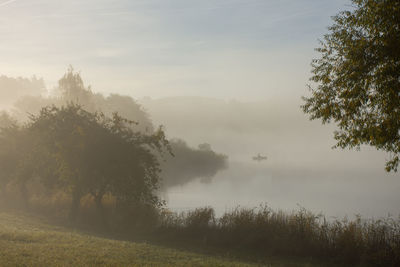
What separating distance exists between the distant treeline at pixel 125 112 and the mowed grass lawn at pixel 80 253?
1828 inches

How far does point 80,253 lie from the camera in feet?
39.9

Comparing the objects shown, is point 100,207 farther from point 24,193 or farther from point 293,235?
point 293,235

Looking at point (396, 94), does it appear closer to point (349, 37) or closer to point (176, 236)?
point (349, 37)

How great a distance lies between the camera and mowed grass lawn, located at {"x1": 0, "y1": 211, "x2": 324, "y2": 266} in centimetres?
1100

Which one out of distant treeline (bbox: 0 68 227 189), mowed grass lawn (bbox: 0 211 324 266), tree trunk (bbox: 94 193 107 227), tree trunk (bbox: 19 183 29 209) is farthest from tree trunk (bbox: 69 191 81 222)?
distant treeline (bbox: 0 68 227 189)

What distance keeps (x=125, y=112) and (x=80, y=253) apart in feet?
273

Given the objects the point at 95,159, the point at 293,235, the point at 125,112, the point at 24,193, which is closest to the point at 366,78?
the point at 293,235

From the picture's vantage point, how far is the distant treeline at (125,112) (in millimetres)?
75375

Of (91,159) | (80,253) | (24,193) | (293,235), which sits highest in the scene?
(91,159)

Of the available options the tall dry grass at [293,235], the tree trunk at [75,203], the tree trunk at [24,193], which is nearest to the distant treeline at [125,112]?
the tree trunk at [24,193]

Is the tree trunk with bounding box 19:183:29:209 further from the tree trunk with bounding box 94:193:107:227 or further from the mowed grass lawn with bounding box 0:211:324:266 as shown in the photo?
the mowed grass lawn with bounding box 0:211:324:266

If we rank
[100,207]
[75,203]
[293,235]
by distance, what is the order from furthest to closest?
[75,203] → [100,207] → [293,235]

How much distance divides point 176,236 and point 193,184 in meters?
42.9

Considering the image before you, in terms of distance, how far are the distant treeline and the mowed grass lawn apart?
152ft
